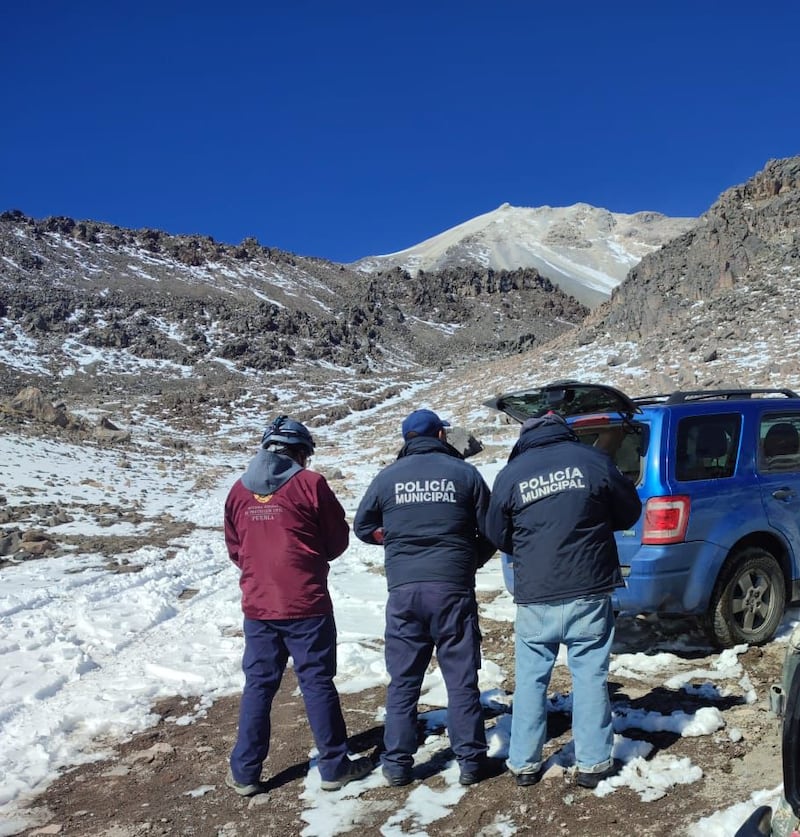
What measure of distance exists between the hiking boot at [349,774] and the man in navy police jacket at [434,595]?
21 cm

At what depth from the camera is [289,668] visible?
611 centimetres

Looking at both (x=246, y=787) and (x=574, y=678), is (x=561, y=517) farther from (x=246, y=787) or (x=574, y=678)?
(x=246, y=787)

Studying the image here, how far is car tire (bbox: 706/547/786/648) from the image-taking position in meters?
5.08

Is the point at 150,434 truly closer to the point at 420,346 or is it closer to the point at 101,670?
the point at 101,670

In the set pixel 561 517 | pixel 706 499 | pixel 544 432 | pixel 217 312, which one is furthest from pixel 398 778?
pixel 217 312

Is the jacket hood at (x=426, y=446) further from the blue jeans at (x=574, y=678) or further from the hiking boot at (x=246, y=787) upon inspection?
the hiking boot at (x=246, y=787)

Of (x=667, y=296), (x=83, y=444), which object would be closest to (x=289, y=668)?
(x=83, y=444)

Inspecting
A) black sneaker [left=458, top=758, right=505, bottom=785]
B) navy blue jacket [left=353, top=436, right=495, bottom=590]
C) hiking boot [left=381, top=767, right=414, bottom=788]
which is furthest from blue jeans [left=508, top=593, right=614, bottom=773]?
hiking boot [left=381, top=767, right=414, bottom=788]

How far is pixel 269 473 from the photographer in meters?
4.09

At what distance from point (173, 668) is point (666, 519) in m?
4.00

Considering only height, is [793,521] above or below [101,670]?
above

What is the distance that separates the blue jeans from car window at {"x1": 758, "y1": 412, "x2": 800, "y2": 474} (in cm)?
239

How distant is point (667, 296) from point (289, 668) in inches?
1421

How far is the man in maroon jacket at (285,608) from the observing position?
13.0ft
